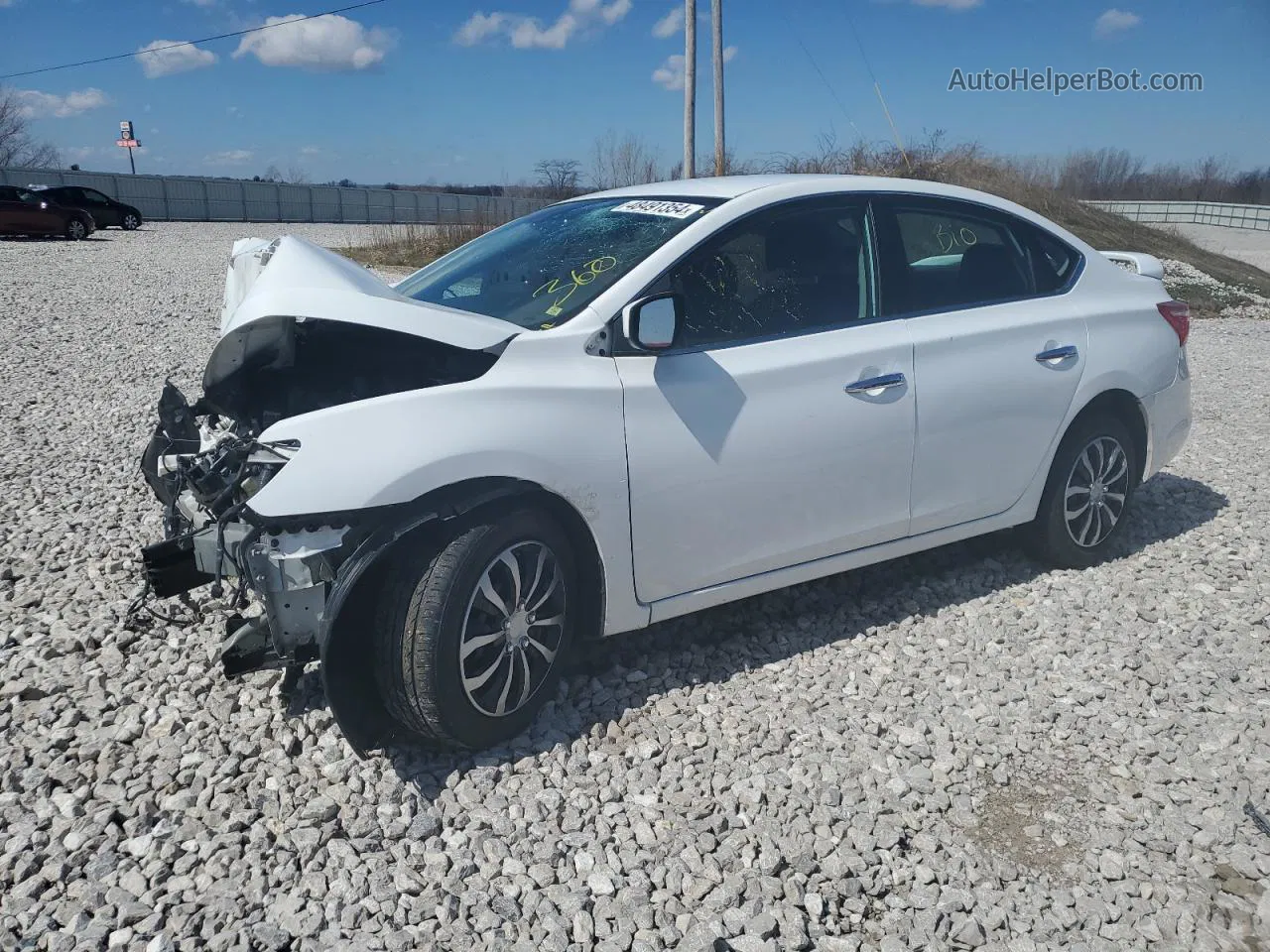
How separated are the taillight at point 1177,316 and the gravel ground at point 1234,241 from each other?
28.2m

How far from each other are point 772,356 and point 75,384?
7.52 meters

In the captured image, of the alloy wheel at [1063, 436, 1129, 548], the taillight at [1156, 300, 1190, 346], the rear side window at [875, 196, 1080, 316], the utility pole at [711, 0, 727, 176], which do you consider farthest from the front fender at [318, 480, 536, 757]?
the utility pole at [711, 0, 727, 176]

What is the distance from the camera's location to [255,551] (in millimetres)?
2877

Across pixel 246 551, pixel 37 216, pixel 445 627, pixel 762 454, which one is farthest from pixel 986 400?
pixel 37 216

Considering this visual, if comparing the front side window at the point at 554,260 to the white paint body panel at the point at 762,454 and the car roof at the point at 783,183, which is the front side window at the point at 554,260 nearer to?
the car roof at the point at 783,183

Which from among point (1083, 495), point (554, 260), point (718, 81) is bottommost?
point (1083, 495)

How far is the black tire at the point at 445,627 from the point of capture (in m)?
2.93

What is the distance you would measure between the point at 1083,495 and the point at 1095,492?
0.09 m

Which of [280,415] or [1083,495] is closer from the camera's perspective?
[280,415]

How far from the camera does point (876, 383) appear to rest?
379 cm

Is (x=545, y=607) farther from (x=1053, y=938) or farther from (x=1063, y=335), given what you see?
(x=1063, y=335)

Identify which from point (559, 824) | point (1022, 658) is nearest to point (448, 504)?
point (559, 824)

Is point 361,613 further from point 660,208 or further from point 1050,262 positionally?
point 1050,262

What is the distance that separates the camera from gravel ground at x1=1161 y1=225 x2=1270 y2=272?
32.8 metres
